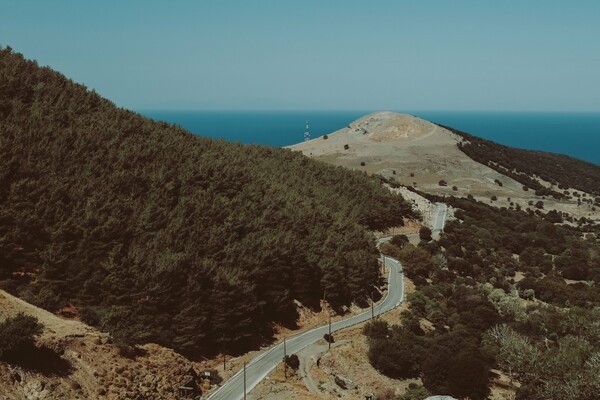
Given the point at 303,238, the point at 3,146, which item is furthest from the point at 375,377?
the point at 3,146

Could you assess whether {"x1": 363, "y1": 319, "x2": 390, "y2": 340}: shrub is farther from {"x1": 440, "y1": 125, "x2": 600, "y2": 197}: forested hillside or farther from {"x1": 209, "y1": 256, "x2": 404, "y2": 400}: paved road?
{"x1": 440, "y1": 125, "x2": 600, "y2": 197}: forested hillside

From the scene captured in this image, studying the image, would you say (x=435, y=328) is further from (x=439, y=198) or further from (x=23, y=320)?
(x=439, y=198)

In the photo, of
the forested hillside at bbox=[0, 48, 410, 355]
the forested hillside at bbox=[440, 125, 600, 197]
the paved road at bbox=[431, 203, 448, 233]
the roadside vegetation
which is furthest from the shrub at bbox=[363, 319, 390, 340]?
the forested hillside at bbox=[440, 125, 600, 197]

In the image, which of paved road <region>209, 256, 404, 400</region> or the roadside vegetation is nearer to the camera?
paved road <region>209, 256, 404, 400</region>

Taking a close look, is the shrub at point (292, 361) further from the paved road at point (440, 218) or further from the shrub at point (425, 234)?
the paved road at point (440, 218)

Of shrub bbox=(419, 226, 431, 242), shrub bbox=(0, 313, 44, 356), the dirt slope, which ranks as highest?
shrub bbox=(0, 313, 44, 356)

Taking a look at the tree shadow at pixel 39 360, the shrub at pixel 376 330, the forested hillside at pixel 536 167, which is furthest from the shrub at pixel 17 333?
the forested hillside at pixel 536 167
